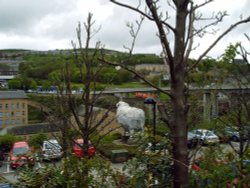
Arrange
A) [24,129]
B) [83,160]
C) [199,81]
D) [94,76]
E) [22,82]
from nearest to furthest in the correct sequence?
1. [83,160]
2. [94,76]
3. [199,81]
4. [24,129]
5. [22,82]

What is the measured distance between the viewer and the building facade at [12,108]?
143ft

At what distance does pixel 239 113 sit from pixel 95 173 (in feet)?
18.6

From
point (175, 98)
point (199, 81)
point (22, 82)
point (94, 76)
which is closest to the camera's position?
point (175, 98)

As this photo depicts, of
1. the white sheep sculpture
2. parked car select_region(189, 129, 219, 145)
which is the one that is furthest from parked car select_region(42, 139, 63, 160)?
the white sheep sculpture

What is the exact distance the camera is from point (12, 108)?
146 feet

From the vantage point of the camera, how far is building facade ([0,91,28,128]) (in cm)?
4359

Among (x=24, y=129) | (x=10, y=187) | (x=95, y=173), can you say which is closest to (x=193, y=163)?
(x=95, y=173)

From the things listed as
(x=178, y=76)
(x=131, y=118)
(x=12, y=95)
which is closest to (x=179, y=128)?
(x=178, y=76)

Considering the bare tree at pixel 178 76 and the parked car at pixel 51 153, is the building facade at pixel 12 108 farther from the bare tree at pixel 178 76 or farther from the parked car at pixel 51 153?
the bare tree at pixel 178 76

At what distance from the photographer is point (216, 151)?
10.1ft

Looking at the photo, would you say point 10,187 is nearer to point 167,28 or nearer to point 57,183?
point 57,183

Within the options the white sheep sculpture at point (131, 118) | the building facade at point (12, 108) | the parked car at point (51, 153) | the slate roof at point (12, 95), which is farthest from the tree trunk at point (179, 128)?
the slate roof at point (12, 95)

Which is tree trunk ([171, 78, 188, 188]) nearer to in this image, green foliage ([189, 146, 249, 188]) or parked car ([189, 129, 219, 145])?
green foliage ([189, 146, 249, 188])

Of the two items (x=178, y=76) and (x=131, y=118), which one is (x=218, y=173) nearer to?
(x=178, y=76)
